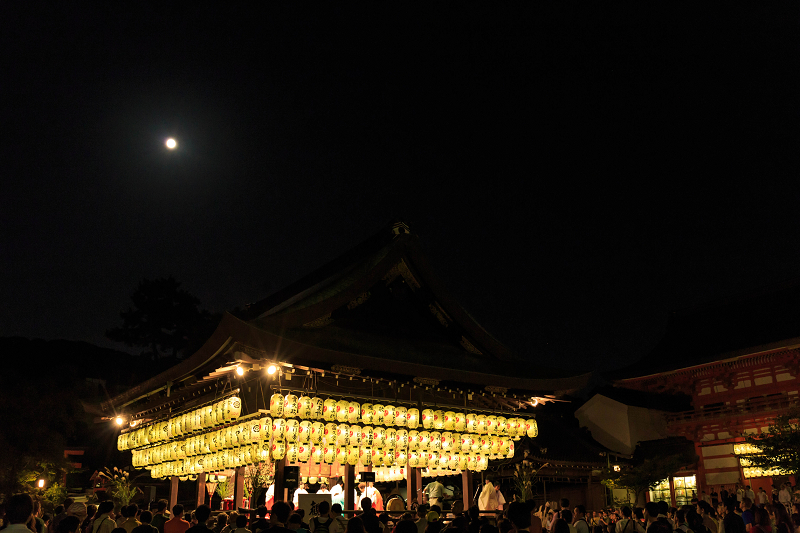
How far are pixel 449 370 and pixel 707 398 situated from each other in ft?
63.2

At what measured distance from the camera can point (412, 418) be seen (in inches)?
621

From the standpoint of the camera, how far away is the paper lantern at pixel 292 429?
13922 mm

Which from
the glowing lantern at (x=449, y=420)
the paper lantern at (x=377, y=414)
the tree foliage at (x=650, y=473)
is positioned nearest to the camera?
the paper lantern at (x=377, y=414)

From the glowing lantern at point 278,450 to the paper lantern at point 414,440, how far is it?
12.0 feet

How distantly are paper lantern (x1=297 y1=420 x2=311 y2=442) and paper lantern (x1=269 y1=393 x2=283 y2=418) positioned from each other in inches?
25.8

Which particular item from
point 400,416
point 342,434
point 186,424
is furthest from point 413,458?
point 186,424

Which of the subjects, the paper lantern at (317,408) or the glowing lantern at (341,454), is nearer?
the paper lantern at (317,408)

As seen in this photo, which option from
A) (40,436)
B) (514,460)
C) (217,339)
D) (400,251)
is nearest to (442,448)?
(400,251)

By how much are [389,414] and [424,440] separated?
156 cm

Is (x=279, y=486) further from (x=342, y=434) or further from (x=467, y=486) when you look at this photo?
(x=467, y=486)

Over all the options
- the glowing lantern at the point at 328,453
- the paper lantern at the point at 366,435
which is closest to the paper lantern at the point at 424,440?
the paper lantern at the point at 366,435

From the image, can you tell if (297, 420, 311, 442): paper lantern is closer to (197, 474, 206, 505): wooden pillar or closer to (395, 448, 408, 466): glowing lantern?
(395, 448, 408, 466): glowing lantern

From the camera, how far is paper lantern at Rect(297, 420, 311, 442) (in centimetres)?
1402

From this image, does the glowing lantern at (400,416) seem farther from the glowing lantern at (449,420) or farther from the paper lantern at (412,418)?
the glowing lantern at (449,420)
